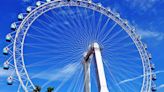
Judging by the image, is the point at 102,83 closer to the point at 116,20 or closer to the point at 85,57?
the point at 85,57

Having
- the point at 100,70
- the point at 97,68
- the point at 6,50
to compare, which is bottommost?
the point at 100,70

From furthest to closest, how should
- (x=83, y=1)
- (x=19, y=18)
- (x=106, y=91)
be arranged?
(x=83, y=1), (x=19, y=18), (x=106, y=91)

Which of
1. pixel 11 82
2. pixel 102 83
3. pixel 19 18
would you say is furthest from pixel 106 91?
pixel 19 18

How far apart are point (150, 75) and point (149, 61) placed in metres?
1.56

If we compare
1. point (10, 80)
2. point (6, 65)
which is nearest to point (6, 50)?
point (6, 65)

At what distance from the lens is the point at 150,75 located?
49.9m

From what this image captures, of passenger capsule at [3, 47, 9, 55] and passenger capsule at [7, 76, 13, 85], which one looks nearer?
passenger capsule at [7, 76, 13, 85]

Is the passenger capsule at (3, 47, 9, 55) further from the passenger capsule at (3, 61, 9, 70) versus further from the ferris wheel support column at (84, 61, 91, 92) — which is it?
the ferris wheel support column at (84, 61, 91, 92)

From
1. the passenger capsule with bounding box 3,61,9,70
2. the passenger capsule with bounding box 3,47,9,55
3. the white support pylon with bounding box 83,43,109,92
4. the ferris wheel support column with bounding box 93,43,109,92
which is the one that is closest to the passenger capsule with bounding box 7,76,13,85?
the passenger capsule with bounding box 3,61,9,70

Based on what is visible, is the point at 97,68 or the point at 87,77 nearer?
the point at 97,68

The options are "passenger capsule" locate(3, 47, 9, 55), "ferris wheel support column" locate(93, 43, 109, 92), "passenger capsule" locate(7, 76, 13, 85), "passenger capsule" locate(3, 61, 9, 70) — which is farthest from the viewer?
"passenger capsule" locate(3, 47, 9, 55)

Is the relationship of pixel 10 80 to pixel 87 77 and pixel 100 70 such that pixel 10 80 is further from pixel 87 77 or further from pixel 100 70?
pixel 100 70

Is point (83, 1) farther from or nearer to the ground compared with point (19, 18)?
farther from the ground

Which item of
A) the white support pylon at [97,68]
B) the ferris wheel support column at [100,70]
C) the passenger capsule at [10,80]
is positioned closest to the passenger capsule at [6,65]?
the passenger capsule at [10,80]
